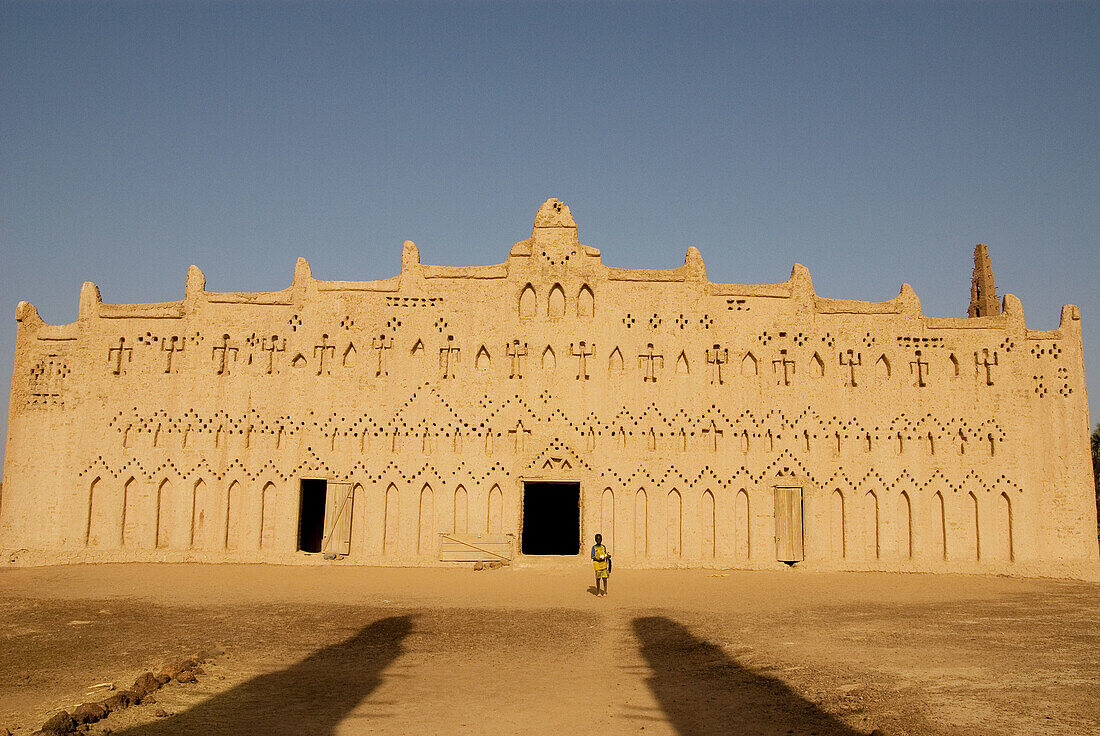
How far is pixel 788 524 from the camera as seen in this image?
1767cm

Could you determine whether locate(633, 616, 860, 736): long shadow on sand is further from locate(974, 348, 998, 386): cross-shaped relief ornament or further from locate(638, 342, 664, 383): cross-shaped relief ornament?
locate(974, 348, 998, 386): cross-shaped relief ornament

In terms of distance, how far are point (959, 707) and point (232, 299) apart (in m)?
16.8

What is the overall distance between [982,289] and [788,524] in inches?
396

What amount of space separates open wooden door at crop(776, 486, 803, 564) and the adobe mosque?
58 millimetres

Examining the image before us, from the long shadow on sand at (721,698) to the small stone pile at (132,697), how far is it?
492 cm

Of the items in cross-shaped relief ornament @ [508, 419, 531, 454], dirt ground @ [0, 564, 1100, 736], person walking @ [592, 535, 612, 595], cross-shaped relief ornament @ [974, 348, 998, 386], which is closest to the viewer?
dirt ground @ [0, 564, 1100, 736]

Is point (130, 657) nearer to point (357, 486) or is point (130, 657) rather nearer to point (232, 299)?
point (357, 486)

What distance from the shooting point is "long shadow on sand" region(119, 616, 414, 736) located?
22.1 feet

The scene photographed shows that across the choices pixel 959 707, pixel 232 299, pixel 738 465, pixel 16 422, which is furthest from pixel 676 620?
pixel 16 422

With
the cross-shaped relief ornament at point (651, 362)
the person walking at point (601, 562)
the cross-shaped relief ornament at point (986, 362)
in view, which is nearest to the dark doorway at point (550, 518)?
the cross-shaped relief ornament at point (651, 362)

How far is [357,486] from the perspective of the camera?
58.6 feet

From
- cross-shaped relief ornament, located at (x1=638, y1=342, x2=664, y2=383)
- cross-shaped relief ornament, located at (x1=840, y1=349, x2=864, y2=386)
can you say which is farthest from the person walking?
cross-shaped relief ornament, located at (x1=840, y1=349, x2=864, y2=386)

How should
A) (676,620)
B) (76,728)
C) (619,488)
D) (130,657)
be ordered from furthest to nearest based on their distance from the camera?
(619,488), (676,620), (130,657), (76,728)

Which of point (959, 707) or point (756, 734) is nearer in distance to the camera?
point (756, 734)
